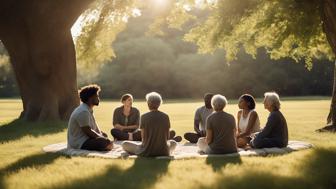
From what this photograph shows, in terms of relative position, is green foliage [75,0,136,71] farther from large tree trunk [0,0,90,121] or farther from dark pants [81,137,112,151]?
dark pants [81,137,112,151]

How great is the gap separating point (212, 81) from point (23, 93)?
44.0 m

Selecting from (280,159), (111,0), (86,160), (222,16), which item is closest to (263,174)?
(280,159)

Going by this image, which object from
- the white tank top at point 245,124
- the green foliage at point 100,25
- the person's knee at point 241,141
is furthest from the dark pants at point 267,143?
the green foliage at point 100,25

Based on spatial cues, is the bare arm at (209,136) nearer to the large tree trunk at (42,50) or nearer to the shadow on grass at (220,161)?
the shadow on grass at (220,161)

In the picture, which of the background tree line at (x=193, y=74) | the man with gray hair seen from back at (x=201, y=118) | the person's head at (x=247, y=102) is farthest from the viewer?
the background tree line at (x=193, y=74)

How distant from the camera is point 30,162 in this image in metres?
8.99

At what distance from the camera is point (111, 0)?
21875 mm

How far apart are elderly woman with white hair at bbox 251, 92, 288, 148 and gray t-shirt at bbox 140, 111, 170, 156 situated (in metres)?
2.05

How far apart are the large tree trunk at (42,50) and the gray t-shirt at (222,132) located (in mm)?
10448

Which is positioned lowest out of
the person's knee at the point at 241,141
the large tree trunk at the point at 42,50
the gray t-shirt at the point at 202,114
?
the person's knee at the point at 241,141

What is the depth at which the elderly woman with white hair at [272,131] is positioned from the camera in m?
9.81

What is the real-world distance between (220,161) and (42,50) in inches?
479

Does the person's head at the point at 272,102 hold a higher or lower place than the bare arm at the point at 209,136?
higher

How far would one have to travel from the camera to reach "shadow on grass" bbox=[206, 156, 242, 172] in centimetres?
792
